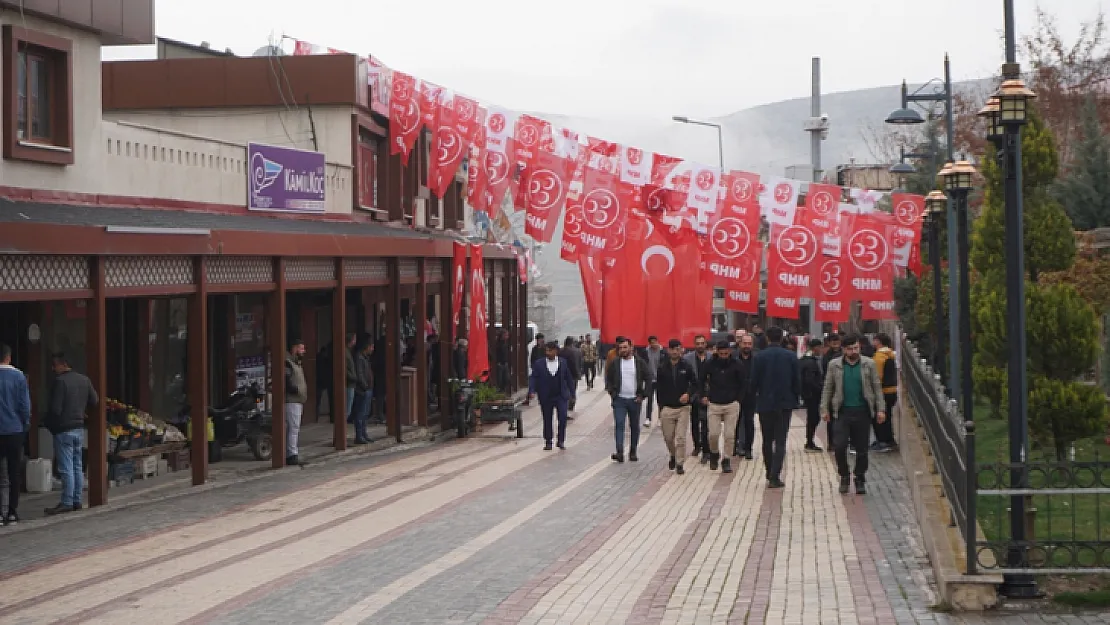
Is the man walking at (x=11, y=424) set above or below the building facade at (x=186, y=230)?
below

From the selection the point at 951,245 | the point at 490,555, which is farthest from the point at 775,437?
the point at 951,245

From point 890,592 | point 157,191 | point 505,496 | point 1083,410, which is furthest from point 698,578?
point 157,191

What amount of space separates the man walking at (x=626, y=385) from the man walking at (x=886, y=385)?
3187 mm

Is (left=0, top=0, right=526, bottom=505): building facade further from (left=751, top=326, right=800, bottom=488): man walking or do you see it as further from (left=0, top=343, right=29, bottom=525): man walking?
(left=751, top=326, right=800, bottom=488): man walking

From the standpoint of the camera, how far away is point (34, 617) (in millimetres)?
9250

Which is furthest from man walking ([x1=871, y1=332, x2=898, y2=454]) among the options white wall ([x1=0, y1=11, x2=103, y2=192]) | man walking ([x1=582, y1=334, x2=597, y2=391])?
man walking ([x1=582, y1=334, x2=597, y2=391])

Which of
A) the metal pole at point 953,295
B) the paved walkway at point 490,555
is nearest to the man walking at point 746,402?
the paved walkway at point 490,555

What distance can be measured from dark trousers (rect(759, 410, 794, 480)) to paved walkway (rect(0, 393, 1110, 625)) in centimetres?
29

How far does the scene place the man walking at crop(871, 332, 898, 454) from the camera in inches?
759

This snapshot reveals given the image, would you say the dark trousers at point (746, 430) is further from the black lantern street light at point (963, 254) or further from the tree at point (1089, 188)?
the tree at point (1089, 188)

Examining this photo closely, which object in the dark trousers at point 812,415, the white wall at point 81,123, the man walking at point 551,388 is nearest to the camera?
the white wall at point 81,123

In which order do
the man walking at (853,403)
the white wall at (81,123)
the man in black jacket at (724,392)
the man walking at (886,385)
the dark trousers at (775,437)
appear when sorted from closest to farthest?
1. the man walking at (853,403)
2. the dark trousers at (775,437)
3. the white wall at (81,123)
4. the man in black jacket at (724,392)
5. the man walking at (886,385)

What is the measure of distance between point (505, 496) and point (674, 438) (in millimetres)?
3250

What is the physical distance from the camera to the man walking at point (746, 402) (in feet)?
57.9
